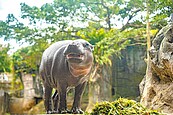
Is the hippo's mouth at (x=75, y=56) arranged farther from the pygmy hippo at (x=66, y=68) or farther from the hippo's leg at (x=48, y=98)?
the hippo's leg at (x=48, y=98)

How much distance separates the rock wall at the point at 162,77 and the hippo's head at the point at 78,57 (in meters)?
0.30

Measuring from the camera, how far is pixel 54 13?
445 centimetres

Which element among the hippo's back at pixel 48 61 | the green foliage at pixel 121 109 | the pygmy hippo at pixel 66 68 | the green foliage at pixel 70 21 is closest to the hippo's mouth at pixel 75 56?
the pygmy hippo at pixel 66 68

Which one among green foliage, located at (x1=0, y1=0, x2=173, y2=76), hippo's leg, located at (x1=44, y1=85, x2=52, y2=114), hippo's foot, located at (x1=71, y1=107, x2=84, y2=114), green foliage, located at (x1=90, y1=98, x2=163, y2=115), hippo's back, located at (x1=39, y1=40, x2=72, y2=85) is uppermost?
green foliage, located at (x1=0, y1=0, x2=173, y2=76)

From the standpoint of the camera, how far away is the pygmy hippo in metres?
1.40

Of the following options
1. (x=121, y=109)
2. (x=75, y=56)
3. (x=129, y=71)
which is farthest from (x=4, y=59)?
(x=121, y=109)

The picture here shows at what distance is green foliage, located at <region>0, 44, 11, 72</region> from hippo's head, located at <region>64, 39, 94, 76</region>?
11.4 feet

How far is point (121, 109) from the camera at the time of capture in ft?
2.07

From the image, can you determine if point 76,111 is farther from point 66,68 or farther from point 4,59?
point 4,59

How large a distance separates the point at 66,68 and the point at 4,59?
3478 millimetres

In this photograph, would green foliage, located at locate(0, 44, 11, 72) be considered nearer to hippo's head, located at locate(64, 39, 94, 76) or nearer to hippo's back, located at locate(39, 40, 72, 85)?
hippo's back, located at locate(39, 40, 72, 85)

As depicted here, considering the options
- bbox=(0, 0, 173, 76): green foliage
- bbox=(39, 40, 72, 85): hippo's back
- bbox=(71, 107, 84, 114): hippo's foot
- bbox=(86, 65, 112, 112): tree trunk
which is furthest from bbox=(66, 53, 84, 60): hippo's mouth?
bbox=(0, 0, 173, 76): green foliage

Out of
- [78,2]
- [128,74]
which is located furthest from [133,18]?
[128,74]

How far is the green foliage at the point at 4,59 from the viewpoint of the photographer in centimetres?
469
